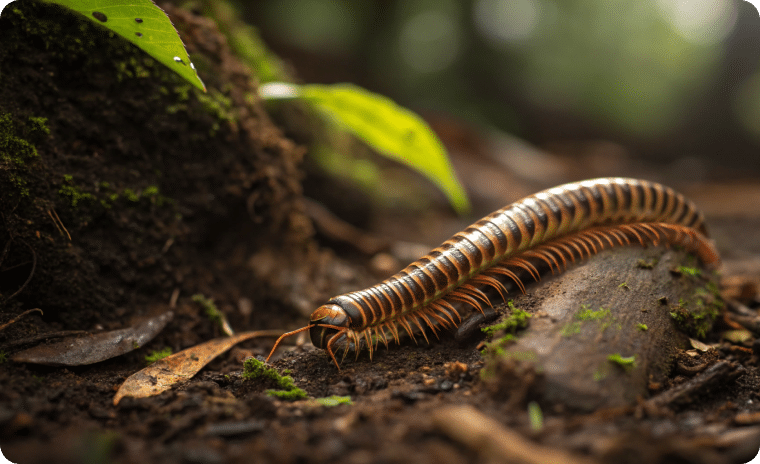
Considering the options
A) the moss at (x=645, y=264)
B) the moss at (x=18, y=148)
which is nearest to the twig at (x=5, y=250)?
the moss at (x=18, y=148)

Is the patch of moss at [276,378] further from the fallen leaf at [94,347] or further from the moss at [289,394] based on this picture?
the fallen leaf at [94,347]

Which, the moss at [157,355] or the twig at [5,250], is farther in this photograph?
the moss at [157,355]

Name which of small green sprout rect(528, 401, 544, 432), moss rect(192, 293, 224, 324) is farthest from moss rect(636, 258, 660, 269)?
moss rect(192, 293, 224, 324)

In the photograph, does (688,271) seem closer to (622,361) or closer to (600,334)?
(600,334)

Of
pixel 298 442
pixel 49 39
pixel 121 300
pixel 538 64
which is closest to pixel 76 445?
pixel 298 442

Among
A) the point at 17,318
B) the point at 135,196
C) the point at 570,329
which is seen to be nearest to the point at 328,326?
the point at 570,329
